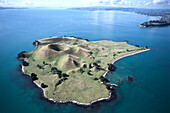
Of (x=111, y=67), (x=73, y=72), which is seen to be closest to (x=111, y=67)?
(x=111, y=67)

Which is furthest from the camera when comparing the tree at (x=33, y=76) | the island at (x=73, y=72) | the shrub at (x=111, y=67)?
the shrub at (x=111, y=67)

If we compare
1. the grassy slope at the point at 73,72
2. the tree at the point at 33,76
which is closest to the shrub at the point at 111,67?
the grassy slope at the point at 73,72

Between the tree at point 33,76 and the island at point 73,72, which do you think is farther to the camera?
the tree at point 33,76

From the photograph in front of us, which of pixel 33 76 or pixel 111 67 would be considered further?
pixel 111 67

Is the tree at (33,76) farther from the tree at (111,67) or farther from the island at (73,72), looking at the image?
the tree at (111,67)

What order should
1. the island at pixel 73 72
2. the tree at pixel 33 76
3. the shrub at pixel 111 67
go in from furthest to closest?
the shrub at pixel 111 67 < the tree at pixel 33 76 < the island at pixel 73 72

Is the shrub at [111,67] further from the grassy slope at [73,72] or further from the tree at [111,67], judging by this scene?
the grassy slope at [73,72]

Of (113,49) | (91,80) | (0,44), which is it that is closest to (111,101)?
(91,80)

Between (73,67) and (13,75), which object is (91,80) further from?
(13,75)

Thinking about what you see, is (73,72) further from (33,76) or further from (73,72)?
(33,76)
